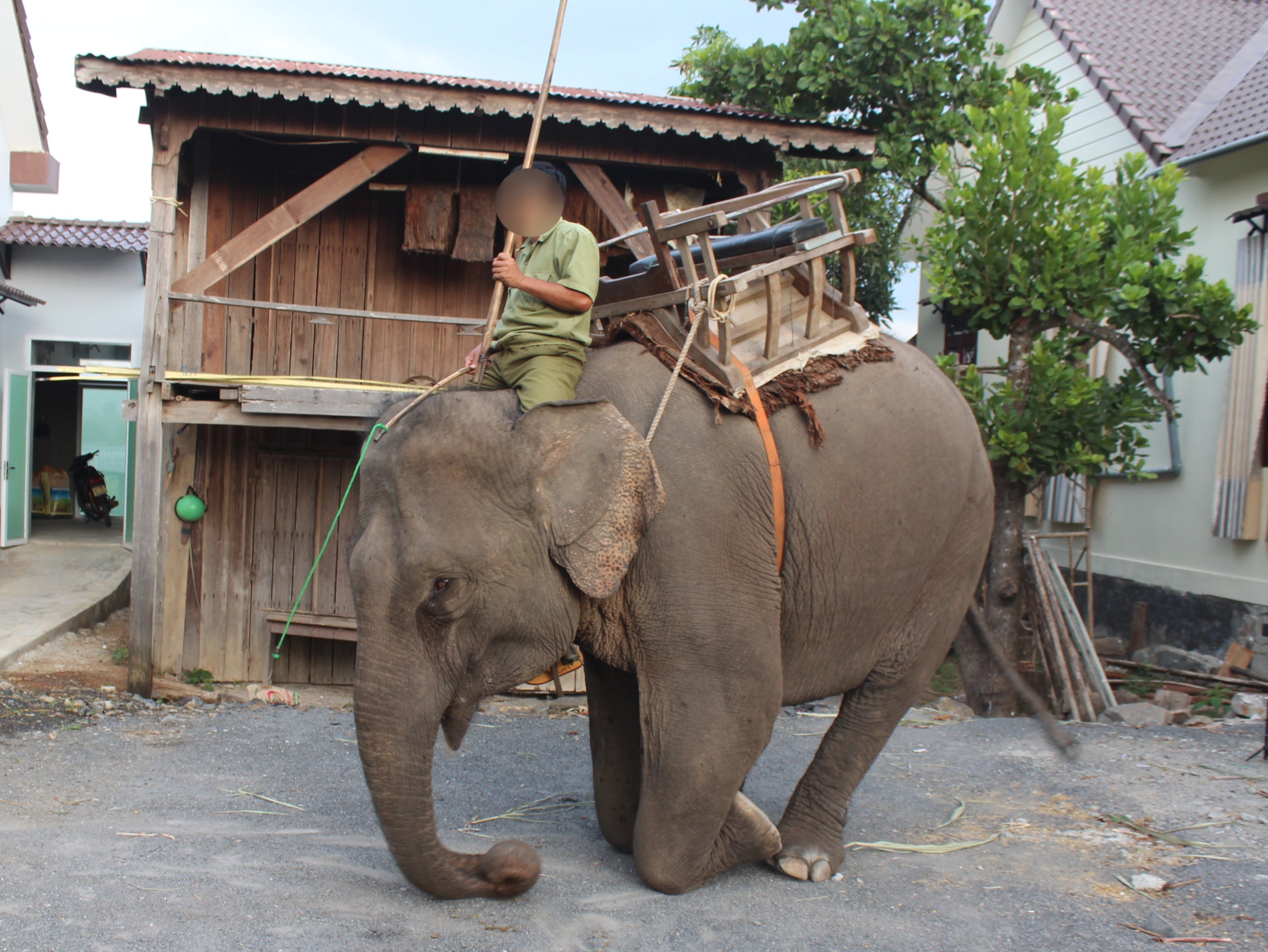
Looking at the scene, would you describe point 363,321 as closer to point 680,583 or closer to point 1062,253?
point 1062,253

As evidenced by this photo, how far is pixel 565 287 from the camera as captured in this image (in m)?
3.82

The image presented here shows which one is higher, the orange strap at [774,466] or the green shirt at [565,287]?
the green shirt at [565,287]

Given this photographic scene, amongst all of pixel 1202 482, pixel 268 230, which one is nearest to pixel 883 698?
pixel 268 230

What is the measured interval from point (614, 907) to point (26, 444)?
46.9 ft

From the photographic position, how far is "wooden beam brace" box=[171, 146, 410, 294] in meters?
7.63

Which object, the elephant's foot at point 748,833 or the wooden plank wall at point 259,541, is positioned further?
the wooden plank wall at point 259,541

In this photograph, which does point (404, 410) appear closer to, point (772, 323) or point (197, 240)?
point (772, 323)

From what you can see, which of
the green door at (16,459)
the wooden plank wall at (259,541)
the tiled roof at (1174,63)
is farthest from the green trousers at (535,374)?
the green door at (16,459)

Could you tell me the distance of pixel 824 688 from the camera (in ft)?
14.1

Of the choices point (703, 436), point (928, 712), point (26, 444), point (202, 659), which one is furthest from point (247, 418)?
point (26, 444)

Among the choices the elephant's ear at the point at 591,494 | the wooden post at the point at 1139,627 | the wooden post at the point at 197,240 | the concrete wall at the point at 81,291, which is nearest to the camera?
the elephant's ear at the point at 591,494

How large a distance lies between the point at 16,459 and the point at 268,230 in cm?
925

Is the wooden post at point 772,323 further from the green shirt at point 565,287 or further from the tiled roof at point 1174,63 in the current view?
the tiled roof at point 1174,63

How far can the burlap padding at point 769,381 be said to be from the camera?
3908mm
